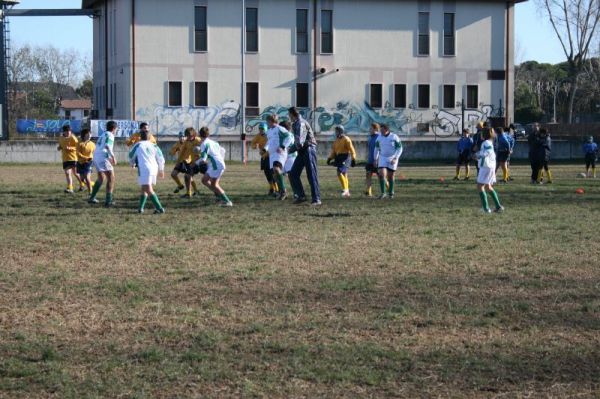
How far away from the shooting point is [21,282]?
11461mm

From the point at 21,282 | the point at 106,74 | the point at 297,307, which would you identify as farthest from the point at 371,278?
the point at 106,74

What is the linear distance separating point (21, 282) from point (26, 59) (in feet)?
258

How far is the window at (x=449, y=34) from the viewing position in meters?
63.1

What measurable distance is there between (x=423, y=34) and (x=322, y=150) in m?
15.1

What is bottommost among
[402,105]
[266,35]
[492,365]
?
[492,365]

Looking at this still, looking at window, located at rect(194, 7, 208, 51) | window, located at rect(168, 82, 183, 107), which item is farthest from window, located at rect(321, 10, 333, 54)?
window, located at rect(168, 82, 183, 107)

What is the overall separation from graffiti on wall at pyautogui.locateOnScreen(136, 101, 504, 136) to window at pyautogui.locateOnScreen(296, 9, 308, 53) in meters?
3.64

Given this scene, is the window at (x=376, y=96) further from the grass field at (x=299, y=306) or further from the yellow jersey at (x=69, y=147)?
the grass field at (x=299, y=306)

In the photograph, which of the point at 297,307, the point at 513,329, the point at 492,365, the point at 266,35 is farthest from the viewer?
the point at 266,35

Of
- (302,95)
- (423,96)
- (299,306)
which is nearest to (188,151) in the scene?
(299,306)

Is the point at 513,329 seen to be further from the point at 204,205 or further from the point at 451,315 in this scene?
the point at 204,205

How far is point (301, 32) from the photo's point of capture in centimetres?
6081

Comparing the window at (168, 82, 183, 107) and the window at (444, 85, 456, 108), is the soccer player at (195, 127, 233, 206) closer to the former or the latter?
the window at (168, 82, 183, 107)

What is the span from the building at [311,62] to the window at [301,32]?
0.06 m
